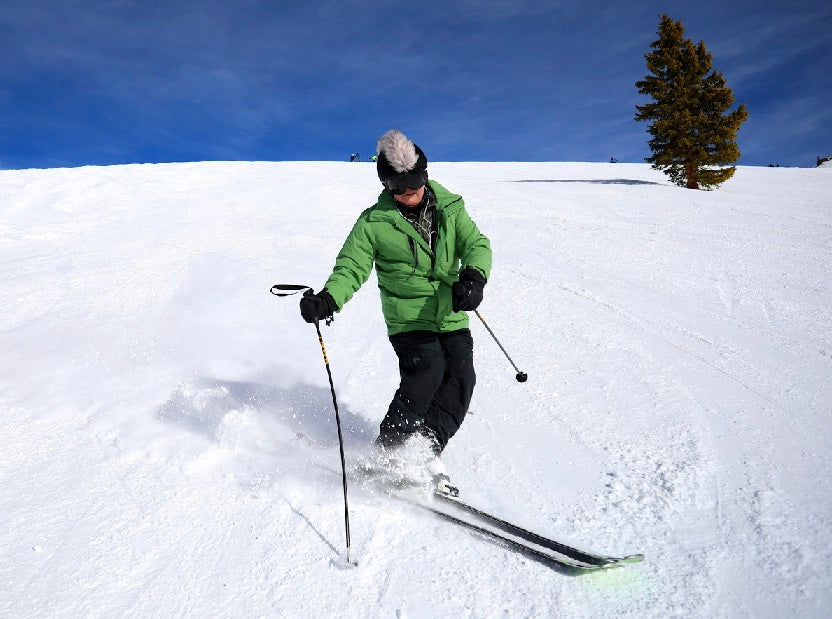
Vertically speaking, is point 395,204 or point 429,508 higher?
point 395,204

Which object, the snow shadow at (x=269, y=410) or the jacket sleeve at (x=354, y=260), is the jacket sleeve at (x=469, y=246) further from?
the snow shadow at (x=269, y=410)

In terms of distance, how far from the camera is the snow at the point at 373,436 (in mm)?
2199

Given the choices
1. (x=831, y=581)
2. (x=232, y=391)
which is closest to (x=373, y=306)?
(x=232, y=391)

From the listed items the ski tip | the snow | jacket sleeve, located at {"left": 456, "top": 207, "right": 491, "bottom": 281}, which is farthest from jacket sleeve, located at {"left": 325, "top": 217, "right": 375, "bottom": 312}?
the ski tip

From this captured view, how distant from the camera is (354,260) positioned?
3.02 metres

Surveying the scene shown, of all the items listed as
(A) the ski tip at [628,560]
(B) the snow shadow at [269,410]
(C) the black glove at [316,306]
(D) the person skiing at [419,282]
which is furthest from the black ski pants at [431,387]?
(A) the ski tip at [628,560]

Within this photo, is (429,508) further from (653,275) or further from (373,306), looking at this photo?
(653,275)

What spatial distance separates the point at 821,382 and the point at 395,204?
3.52 meters

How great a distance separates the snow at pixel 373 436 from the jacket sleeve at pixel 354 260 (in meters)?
1.15

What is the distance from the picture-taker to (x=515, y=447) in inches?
131

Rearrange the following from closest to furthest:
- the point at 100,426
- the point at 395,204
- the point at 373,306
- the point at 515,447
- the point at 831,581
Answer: the point at 831,581, the point at 395,204, the point at 515,447, the point at 100,426, the point at 373,306

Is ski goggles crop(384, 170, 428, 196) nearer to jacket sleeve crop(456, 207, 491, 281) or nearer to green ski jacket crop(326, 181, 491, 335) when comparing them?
green ski jacket crop(326, 181, 491, 335)

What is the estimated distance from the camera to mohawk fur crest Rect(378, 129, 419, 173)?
9.14ft

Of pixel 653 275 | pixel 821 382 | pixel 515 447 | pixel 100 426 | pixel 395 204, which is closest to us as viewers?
pixel 395 204
